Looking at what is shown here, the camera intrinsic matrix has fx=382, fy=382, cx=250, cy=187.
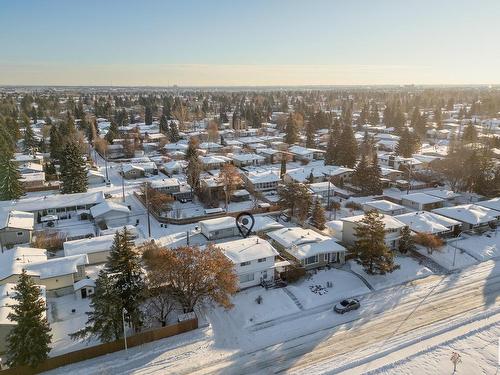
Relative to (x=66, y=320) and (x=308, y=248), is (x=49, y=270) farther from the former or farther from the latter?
(x=308, y=248)

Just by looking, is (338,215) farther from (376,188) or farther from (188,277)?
(188,277)

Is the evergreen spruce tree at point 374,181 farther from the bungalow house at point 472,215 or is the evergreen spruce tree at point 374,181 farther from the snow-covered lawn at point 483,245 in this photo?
the snow-covered lawn at point 483,245

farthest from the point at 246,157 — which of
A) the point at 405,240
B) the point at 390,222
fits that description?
the point at 405,240

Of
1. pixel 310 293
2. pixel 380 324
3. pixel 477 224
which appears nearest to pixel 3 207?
pixel 310 293

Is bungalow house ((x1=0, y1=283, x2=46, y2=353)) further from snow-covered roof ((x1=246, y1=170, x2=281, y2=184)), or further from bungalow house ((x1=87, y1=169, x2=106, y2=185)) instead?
snow-covered roof ((x1=246, y1=170, x2=281, y2=184))

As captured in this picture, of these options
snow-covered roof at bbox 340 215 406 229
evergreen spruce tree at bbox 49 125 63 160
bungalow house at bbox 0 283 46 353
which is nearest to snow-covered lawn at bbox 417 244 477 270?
snow-covered roof at bbox 340 215 406 229

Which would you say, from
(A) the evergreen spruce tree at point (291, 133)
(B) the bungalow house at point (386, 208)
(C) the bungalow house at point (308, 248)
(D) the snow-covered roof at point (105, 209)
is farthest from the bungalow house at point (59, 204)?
(A) the evergreen spruce tree at point (291, 133)
